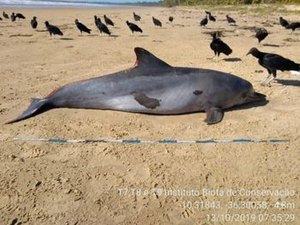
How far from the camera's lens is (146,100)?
23.8 feet

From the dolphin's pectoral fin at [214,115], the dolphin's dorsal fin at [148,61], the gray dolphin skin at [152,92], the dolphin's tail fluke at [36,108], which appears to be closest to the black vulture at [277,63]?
the gray dolphin skin at [152,92]

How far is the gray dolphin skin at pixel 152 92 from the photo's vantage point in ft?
23.7

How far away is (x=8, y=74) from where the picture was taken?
10.6 m

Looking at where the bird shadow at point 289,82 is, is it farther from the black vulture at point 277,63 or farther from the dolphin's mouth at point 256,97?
the dolphin's mouth at point 256,97

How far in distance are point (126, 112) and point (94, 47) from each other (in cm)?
858

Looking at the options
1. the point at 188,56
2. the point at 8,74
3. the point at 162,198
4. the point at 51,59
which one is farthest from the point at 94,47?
the point at 162,198

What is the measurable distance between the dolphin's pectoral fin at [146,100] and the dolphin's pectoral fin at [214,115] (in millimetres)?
876

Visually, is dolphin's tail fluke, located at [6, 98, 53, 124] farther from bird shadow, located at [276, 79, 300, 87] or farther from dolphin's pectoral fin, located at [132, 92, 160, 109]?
bird shadow, located at [276, 79, 300, 87]

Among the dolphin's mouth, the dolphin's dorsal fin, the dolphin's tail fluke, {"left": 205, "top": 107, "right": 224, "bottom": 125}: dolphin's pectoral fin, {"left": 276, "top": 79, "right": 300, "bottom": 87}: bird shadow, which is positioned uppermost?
the dolphin's dorsal fin

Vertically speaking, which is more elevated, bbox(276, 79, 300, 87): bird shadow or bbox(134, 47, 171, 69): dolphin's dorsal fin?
bbox(134, 47, 171, 69): dolphin's dorsal fin

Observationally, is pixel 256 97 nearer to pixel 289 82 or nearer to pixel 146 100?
pixel 289 82

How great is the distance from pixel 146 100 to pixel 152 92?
17 centimetres

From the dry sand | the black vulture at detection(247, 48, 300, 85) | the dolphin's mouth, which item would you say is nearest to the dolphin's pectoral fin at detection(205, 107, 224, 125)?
the dry sand

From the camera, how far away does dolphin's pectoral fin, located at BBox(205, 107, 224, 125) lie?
22.6 feet
